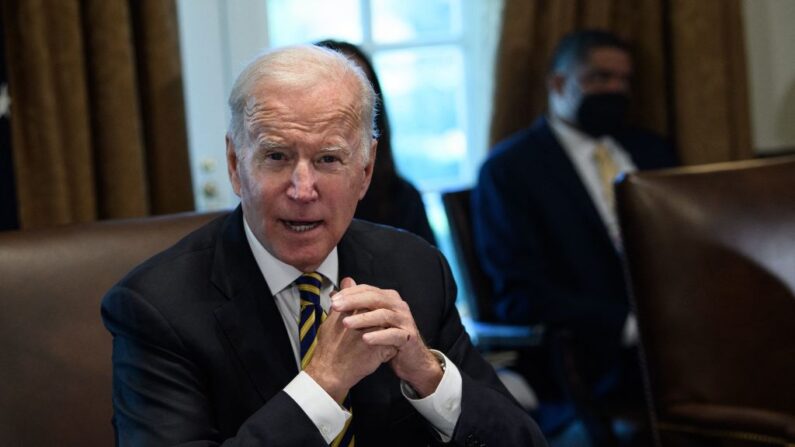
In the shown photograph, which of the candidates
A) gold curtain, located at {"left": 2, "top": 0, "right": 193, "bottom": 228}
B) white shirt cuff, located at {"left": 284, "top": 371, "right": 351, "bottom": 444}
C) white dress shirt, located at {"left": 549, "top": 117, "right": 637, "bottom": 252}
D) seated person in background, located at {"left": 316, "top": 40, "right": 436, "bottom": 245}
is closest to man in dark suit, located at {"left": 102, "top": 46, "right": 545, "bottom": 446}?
white shirt cuff, located at {"left": 284, "top": 371, "right": 351, "bottom": 444}

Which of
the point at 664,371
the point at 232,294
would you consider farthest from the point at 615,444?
the point at 232,294

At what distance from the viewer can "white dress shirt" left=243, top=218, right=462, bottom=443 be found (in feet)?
4.96

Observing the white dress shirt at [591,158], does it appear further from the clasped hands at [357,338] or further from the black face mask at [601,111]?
the clasped hands at [357,338]

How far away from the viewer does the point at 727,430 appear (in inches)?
84.2

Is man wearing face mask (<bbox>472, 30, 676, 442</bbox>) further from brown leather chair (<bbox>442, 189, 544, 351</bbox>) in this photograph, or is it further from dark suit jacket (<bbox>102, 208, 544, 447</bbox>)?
dark suit jacket (<bbox>102, 208, 544, 447</bbox>)

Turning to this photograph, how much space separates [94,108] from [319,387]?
5.56 feet

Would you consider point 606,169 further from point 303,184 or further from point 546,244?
point 303,184

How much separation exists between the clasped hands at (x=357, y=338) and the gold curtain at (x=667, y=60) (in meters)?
2.27

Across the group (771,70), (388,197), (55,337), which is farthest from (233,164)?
(771,70)

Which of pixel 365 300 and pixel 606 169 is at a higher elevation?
pixel 365 300

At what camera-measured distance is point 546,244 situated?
3500 millimetres

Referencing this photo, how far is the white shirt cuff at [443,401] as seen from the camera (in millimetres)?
1612

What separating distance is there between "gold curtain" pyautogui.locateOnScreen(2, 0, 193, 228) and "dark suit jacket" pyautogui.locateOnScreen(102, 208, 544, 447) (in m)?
1.25

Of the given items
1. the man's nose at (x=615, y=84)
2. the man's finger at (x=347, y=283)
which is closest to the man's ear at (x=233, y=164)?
the man's finger at (x=347, y=283)
